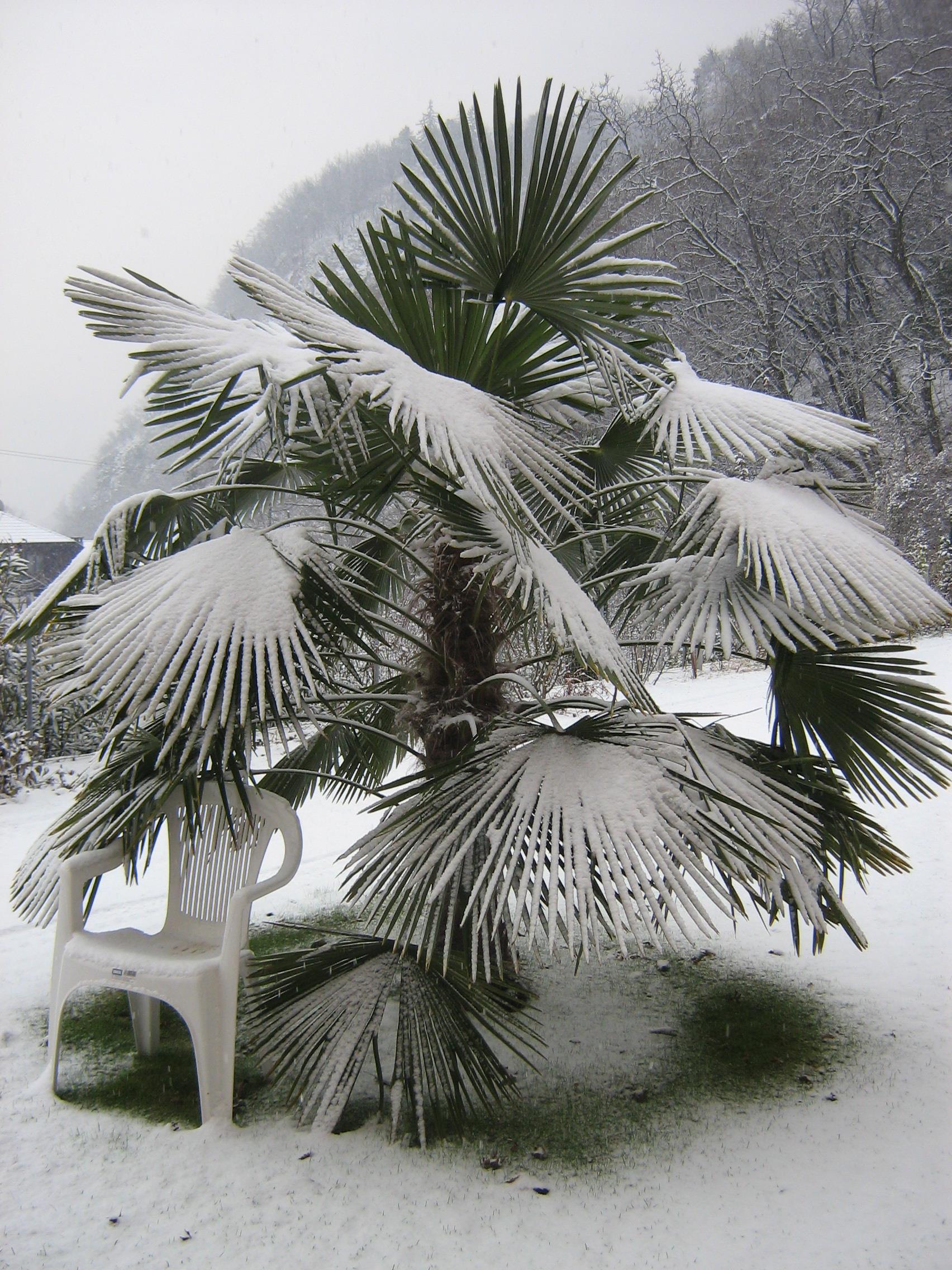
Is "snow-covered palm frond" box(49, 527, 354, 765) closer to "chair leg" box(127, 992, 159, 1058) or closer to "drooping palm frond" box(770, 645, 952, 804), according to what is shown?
"chair leg" box(127, 992, 159, 1058)

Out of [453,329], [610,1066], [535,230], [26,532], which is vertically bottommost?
[610,1066]

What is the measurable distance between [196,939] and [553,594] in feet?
5.04

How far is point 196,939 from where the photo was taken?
245cm

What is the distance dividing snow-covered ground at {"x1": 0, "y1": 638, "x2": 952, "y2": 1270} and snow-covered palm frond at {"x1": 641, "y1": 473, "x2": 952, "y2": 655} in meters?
1.16

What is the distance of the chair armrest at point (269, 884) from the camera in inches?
80.7

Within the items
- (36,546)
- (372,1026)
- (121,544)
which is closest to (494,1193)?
(372,1026)

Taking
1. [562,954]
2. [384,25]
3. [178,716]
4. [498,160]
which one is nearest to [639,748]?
[178,716]

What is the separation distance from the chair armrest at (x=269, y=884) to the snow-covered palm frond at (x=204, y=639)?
37cm

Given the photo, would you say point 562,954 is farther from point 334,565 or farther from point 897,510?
point 897,510

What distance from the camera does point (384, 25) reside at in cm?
470

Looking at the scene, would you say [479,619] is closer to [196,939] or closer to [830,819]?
[830,819]

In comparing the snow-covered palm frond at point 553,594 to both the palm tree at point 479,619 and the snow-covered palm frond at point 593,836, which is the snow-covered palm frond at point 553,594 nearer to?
the palm tree at point 479,619

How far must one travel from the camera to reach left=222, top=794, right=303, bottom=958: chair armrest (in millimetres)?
2049

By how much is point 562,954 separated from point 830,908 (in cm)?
132
